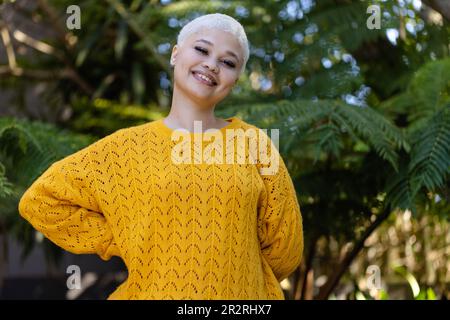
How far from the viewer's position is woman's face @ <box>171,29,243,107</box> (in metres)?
1.49

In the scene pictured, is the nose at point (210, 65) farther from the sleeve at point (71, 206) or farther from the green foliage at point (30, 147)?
the green foliage at point (30, 147)

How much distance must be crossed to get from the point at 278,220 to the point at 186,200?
21 cm

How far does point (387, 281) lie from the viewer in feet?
13.9

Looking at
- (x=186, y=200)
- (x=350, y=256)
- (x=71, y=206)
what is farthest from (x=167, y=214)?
(x=350, y=256)

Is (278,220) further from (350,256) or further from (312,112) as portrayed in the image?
(350,256)

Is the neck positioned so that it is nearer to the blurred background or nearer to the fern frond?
the blurred background

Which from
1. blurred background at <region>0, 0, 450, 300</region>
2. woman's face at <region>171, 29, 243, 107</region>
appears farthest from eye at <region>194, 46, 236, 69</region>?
blurred background at <region>0, 0, 450, 300</region>

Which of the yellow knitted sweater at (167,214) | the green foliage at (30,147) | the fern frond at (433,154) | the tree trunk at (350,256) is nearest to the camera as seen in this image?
the yellow knitted sweater at (167,214)

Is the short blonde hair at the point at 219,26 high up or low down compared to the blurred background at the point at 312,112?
up

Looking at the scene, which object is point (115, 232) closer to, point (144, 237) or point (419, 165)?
point (144, 237)

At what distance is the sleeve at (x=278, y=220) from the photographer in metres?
1.52

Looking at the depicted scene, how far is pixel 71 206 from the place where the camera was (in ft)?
4.93

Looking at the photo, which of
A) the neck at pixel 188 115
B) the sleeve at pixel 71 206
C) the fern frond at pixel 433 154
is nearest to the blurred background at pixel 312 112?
the fern frond at pixel 433 154

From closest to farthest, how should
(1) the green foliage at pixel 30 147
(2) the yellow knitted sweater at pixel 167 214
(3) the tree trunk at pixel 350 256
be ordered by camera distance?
(2) the yellow knitted sweater at pixel 167 214
(1) the green foliage at pixel 30 147
(3) the tree trunk at pixel 350 256
